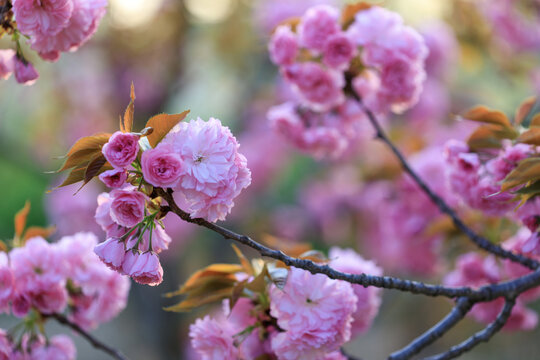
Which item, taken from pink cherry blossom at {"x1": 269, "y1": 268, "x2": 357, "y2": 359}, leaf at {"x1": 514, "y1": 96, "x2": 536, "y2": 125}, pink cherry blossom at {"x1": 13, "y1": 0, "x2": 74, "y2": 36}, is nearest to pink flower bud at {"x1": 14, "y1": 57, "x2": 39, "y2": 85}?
pink cherry blossom at {"x1": 13, "y1": 0, "x2": 74, "y2": 36}

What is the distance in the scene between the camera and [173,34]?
201 inches

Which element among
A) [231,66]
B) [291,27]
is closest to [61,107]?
[231,66]

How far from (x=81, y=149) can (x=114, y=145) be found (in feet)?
0.32

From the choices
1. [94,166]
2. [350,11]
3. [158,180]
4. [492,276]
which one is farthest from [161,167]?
[492,276]

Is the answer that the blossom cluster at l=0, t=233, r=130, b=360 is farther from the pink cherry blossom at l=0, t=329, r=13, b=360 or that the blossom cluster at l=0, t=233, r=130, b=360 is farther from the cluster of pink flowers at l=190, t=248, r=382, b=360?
the cluster of pink flowers at l=190, t=248, r=382, b=360

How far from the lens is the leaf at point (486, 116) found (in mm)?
1285

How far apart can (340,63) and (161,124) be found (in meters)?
0.73

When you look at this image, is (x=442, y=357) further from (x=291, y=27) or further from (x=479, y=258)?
(x=291, y=27)

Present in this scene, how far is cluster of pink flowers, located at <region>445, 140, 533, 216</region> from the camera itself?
1.27 metres

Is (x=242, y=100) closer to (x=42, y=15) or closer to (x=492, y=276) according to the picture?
(x=492, y=276)

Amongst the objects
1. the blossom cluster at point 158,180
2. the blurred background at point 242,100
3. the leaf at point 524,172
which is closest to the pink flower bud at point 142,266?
the blossom cluster at point 158,180

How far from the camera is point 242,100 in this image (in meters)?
5.16

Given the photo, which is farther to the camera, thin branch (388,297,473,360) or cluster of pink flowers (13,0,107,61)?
thin branch (388,297,473,360)

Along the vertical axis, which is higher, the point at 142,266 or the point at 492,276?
the point at 142,266
